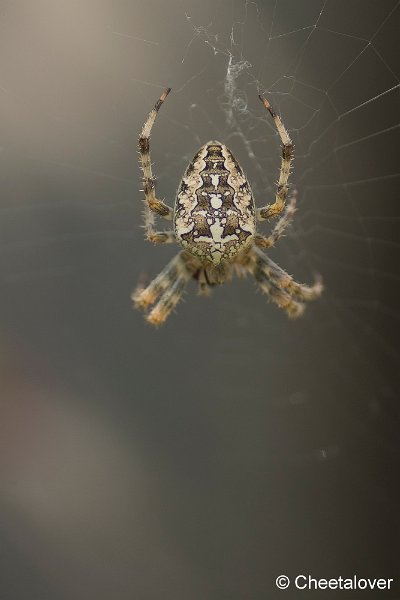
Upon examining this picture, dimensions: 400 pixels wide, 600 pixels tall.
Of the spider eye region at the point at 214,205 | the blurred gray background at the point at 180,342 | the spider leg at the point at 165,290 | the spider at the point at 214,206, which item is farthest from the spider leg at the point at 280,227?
the blurred gray background at the point at 180,342

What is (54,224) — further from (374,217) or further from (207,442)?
(374,217)

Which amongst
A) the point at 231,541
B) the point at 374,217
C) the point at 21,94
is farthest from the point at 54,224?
the point at 231,541

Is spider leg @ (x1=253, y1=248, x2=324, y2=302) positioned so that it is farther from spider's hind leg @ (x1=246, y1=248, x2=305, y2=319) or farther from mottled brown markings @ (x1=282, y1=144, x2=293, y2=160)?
mottled brown markings @ (x1=282, y1=144, x2=293, y2=160)

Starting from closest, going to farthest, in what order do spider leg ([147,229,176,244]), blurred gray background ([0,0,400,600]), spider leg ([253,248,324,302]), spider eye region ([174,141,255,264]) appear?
spider eye region ([174,141,255,264]) → spider leg ([147,229,176,244]) → spider leg ([253,248,324,302]) → blurred gray background ([0,0,400,600])

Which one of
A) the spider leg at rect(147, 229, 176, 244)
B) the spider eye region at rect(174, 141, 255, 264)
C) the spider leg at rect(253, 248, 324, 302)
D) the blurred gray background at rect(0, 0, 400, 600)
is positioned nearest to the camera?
the spider eye region at rect(174, 141, 255, 264)

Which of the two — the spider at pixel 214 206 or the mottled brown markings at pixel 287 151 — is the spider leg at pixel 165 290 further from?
the mottled brown markings at pixel 287 151

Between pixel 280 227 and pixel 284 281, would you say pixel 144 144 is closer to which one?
pixel 280 227

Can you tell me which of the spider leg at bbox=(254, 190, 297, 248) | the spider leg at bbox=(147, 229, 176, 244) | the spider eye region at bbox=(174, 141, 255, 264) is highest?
the spider leg at bbox=(254, 190, 297, 248)

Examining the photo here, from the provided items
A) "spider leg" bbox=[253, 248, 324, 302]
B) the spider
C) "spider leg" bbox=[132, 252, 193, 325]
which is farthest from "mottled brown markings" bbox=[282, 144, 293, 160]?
"spider leg" bbox=[132, 252, 193, 325]

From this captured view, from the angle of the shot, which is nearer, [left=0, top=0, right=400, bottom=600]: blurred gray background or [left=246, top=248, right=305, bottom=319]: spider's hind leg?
[left=246, top=248, right=305, bottom=319]: spider's hind leg
